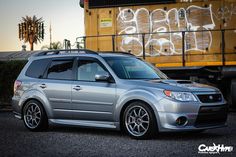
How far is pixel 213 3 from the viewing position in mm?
17000

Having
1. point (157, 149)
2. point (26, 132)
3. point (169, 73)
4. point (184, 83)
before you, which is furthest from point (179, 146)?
point (169, 73)

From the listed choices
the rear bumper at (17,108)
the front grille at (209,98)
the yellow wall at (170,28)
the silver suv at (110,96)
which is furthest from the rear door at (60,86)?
the yellow wall at (170,28)

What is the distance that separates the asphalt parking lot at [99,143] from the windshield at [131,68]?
3.96 feet

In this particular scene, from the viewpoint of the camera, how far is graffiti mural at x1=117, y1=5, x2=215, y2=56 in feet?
55.9

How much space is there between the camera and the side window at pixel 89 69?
1052 centimetres

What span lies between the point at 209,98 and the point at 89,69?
8.45 feet

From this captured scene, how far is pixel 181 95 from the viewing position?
30.8 ft

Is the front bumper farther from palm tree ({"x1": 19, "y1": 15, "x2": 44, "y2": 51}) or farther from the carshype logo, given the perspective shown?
palm tree ({"x1": 19, "y1": 15, "x2": 44, "y2": 51})

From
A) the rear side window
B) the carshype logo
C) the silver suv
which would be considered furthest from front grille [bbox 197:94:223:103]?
the rear side window

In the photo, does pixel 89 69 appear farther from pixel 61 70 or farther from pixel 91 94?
pixel 61 70

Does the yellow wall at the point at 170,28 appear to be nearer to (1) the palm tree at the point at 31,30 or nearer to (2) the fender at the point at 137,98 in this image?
(2) the fender at the point at 137,98

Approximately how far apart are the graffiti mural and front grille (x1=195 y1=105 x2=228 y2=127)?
7.31 m

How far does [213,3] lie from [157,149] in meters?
9.67

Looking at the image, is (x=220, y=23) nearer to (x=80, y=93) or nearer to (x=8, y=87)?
(x=80, y=93)
